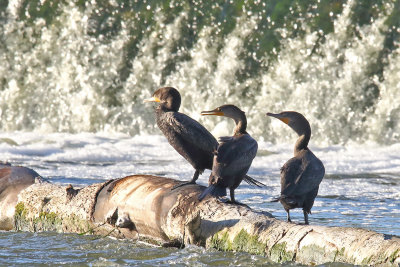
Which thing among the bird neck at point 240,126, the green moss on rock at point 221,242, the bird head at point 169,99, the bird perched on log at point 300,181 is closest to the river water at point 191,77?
the bird head at point 169,99

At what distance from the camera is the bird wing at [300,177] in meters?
5.52

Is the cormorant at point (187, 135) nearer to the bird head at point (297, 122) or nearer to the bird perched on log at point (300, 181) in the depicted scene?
the bird head at point (297, 122)

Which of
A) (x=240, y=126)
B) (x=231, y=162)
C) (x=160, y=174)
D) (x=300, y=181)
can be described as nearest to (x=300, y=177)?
(x=300, y=181)

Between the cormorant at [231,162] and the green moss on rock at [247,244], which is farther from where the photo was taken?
the cormorant at [231,162]

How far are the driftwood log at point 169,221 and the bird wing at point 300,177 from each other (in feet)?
2.22

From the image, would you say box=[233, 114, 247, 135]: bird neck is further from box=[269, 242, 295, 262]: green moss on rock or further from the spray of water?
the spray of water

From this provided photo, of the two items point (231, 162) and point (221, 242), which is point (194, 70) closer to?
point (231, 162)

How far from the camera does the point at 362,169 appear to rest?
1190 cm

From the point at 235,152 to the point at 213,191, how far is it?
550 mm

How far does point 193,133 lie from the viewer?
640 cm

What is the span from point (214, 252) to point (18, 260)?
130 centimetres

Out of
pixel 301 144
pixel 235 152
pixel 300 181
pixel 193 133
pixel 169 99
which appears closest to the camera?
pixel 300 181

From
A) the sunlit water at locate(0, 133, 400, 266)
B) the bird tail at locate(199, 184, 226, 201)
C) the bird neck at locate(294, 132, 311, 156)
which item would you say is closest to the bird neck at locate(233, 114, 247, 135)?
the bird neck at locate(294, 132, 311, 156)

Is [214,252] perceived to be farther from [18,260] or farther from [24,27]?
[24,27]
